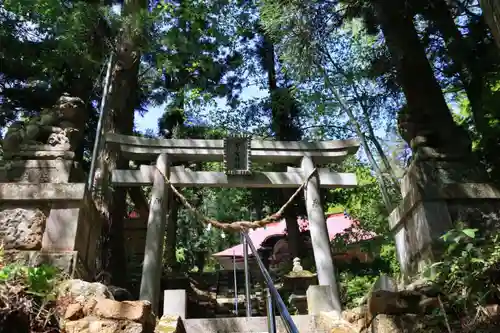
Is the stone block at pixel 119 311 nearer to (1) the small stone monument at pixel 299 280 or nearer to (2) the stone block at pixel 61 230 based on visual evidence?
(2) the stone block at pixel 61 230

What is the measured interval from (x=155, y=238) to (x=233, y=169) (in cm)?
160

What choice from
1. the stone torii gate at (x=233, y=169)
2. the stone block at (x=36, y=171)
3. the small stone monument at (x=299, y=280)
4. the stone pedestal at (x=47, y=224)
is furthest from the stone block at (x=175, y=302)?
the small stone monument at (x=299, y=280)

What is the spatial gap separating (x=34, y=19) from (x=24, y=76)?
121 centimetres

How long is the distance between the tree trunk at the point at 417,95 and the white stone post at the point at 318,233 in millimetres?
1757

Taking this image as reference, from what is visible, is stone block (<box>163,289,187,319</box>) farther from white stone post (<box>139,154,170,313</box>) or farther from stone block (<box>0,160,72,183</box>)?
stone block (<box>0,160,72,183</box>)

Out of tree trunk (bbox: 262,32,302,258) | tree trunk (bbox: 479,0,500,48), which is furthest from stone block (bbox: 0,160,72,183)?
tree trunk (bbox: 262,32,302,258)

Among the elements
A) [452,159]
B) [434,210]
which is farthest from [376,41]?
[434,210]

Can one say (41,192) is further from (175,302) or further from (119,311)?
(119,311)

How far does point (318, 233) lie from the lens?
21.0 feet

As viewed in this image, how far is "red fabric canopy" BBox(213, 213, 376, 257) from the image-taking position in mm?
11836

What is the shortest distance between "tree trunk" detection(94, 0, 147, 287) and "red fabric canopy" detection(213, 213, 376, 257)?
4.58 m

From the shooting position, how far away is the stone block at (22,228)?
4.51 m

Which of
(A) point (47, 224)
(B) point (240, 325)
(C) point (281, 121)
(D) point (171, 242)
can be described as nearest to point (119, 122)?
(A) point (47, 224)

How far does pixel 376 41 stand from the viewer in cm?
910
